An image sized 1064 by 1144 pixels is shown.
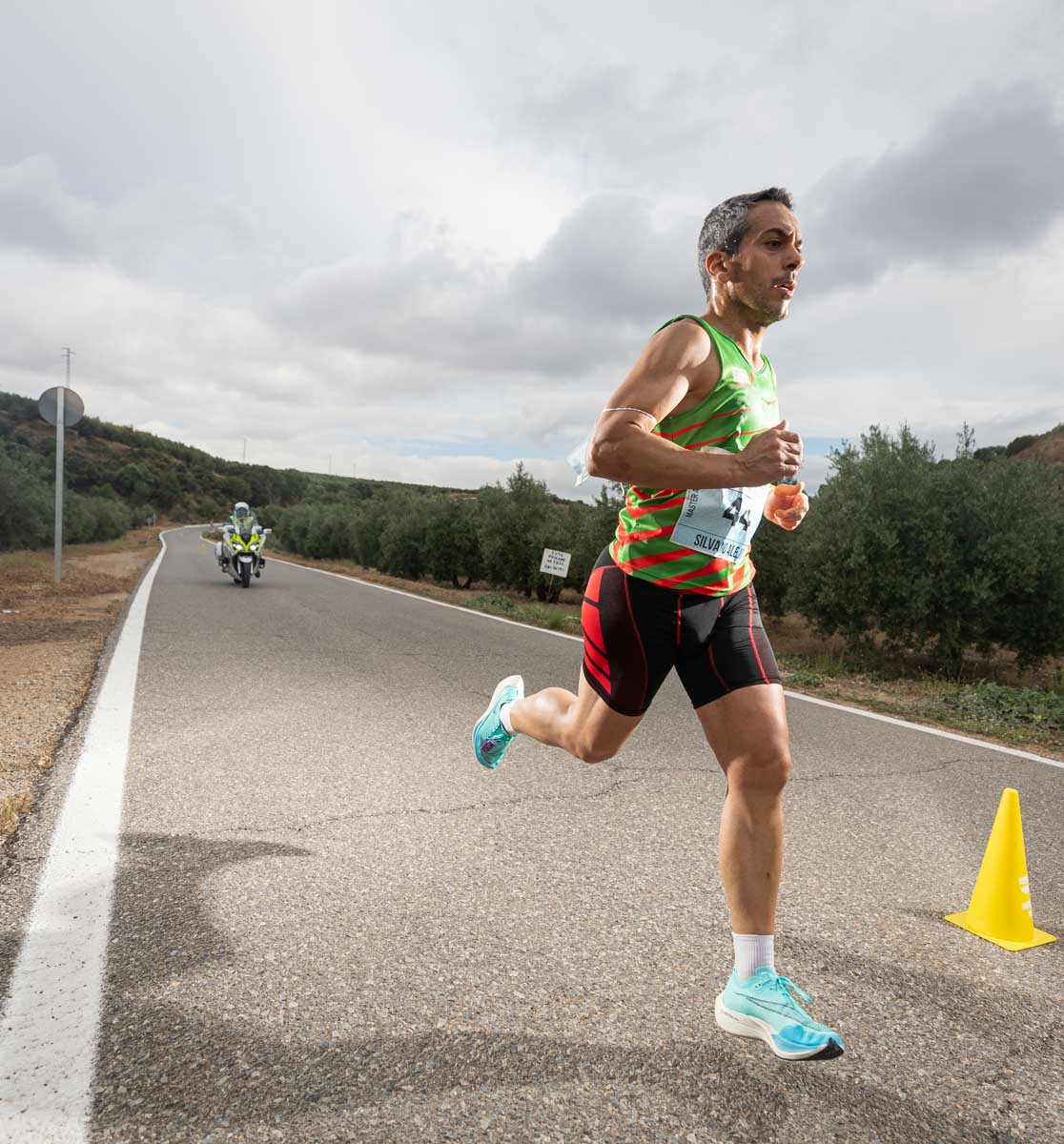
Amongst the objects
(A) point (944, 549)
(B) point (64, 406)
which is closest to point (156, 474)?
(B) point (64, 406)

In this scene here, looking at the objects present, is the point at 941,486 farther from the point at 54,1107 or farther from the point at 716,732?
the point at 54,1107

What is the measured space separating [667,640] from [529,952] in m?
1.04

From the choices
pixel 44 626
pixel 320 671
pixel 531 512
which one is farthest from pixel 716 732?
pixel 531 512

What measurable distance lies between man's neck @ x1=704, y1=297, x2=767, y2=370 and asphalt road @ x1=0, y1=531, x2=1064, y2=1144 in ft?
6.05

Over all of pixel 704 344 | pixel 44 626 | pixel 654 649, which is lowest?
pixel 44 626

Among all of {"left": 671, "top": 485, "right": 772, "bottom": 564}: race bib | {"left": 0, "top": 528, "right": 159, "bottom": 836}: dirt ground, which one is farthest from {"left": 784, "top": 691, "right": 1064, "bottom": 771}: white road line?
{"left": 0, "top": 528, "right": 159, "bottom": 836}: dirt ground

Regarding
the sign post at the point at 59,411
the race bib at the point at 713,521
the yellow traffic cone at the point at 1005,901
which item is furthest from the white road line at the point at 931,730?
the sign post at the point at 59,411

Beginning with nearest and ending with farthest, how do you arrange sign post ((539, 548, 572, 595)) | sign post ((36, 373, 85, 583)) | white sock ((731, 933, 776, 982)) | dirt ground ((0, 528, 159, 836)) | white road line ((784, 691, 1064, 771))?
1. white sock ((731, 933, 776, 982))
2. dirt ground ((0, 528, 159, 836))
3. white road line ((784, 691, 1064, 771))
4. sign post ((539, 548, 572, 595))
5. sign post ((36, 373, 85, 583))

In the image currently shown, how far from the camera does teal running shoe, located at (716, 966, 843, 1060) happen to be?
2.13 metres

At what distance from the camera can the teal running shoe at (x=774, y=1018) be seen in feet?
→ 6.98

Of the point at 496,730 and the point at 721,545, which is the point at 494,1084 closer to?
the point at 721,545

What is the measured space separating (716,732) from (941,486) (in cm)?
1160

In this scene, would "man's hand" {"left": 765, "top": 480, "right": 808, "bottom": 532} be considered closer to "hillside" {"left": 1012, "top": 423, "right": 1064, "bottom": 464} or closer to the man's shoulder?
the man's shoulder

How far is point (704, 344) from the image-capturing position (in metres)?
2.38
